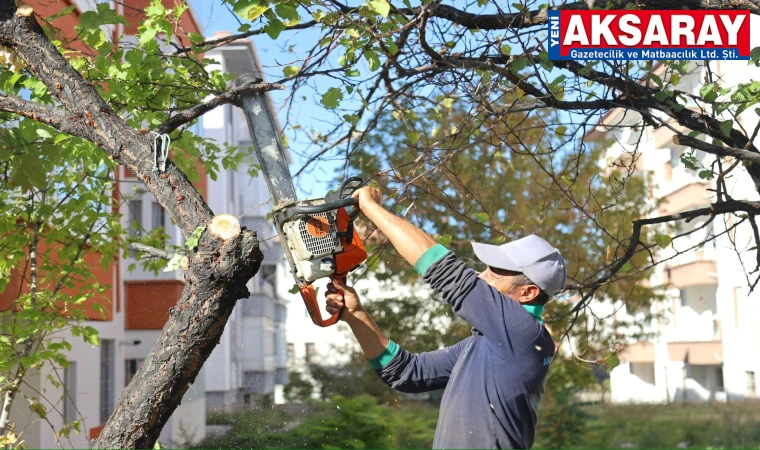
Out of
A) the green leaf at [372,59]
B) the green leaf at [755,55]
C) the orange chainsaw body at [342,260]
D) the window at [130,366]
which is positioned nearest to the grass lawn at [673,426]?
the window at [130,366]

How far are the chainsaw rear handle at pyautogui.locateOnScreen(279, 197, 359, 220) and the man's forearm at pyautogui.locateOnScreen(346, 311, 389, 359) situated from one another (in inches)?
16.2

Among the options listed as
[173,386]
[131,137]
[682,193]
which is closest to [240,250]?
[173,386]

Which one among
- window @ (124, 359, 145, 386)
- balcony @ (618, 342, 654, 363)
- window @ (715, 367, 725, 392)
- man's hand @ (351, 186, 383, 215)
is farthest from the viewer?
balcony @ (618, 342, 654, 363)

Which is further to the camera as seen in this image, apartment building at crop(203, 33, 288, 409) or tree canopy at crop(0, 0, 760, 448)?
apartment building at crop(203, 33, 288, 409)

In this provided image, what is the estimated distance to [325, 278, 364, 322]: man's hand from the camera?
2818 millimetres

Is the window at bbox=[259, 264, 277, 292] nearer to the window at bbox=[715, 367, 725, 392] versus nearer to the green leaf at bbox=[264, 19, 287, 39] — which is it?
the window at bbox=[715, 367, 725, 392]

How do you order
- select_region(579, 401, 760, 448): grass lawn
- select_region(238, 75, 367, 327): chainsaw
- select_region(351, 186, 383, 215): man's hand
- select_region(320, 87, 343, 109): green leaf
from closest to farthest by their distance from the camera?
select_region(351, 186, 383, 215): man's hand, select_region(238, 75, 367, 327): chainsaw, select_region(320, 87, 343, 109): green leaf, select_region(579, 401, 760, 448): grass lawn

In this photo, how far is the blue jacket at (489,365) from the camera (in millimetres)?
2297

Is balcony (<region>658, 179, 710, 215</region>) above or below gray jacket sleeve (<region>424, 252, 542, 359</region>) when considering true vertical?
above

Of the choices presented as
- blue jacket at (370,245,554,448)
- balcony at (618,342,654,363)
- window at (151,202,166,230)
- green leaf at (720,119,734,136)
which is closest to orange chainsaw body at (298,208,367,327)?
blue jacket at (370,245,554,448)

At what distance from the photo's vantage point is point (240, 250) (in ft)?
9.56

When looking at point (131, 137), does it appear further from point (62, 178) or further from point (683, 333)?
point (683, 333)

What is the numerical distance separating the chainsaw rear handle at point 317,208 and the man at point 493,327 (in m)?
0.05

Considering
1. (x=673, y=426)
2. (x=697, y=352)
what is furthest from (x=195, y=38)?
(x=697, y=352)
